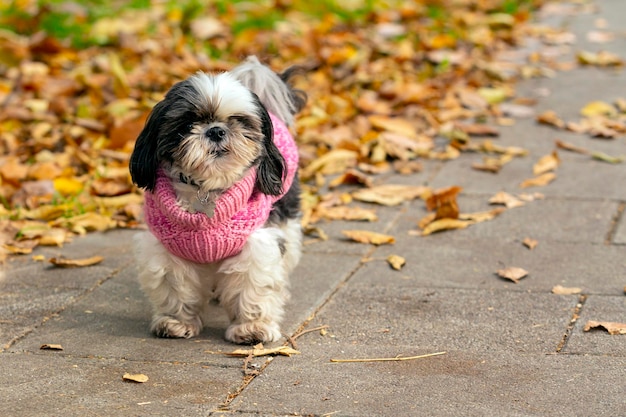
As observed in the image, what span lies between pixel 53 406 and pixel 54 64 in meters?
5.75

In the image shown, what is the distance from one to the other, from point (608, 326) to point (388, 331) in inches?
34.8

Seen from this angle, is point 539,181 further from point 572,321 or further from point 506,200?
point 572,321

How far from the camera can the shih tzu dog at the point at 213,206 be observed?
3.83m

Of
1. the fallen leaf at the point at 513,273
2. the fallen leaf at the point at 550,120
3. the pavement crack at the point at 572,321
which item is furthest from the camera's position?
the fallen leaf at the point at 550,120

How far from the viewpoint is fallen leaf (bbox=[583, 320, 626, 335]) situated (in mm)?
3990

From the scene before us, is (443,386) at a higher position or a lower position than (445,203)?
higher

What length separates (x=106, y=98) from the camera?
7.70 meters

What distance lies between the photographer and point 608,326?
158 inches

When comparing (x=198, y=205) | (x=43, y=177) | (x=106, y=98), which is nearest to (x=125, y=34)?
(x=106, y=98)

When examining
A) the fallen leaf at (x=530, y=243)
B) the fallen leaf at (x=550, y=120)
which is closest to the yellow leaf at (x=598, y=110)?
the fallen leaf at (x=550, y=120)

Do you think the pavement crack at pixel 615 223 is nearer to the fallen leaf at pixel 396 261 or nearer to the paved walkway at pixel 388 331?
the paved walkway at pixel 388 331

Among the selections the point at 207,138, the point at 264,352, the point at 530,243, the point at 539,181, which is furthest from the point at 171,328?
the point at 539,181

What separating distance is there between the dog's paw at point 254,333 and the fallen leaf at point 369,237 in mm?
1359

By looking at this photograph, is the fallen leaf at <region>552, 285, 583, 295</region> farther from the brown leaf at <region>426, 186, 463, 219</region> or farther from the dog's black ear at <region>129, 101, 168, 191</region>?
the dog's black ear at <region>129, 101, 168, 191</region>
